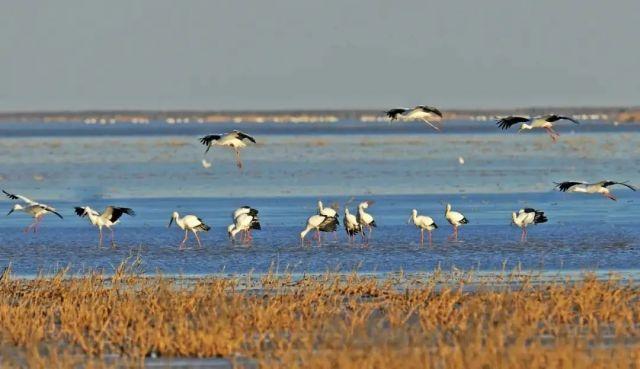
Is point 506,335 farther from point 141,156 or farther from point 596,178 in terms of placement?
point 141,156

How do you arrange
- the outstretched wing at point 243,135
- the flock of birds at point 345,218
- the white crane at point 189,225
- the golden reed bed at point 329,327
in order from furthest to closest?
the white crane at point 189,225, the outstretched wing at point 243,135, the flock of birds at point 345,218, the golden reed bed at point 329,327

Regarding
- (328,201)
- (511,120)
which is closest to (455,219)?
(511,120)

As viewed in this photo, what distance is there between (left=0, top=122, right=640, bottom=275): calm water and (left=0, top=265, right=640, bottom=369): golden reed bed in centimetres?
442

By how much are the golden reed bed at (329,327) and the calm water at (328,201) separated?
4.42 metres

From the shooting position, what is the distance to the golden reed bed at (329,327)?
920cm

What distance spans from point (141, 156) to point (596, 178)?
736 inches

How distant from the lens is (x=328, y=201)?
2886 cm

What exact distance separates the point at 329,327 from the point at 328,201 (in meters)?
18.1

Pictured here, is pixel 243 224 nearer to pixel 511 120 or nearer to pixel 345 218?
pixel 345 218

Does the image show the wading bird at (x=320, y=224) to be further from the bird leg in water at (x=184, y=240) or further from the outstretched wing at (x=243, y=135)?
the bird leg in water at (x=184, y=240)

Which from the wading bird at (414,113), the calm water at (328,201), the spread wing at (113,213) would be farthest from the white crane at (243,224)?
the wading bird at (414,113)

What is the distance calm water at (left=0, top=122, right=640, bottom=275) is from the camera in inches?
733

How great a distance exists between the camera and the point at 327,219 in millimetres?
20516

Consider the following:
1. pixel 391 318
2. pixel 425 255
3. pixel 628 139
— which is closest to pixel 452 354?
pixel 391 318
